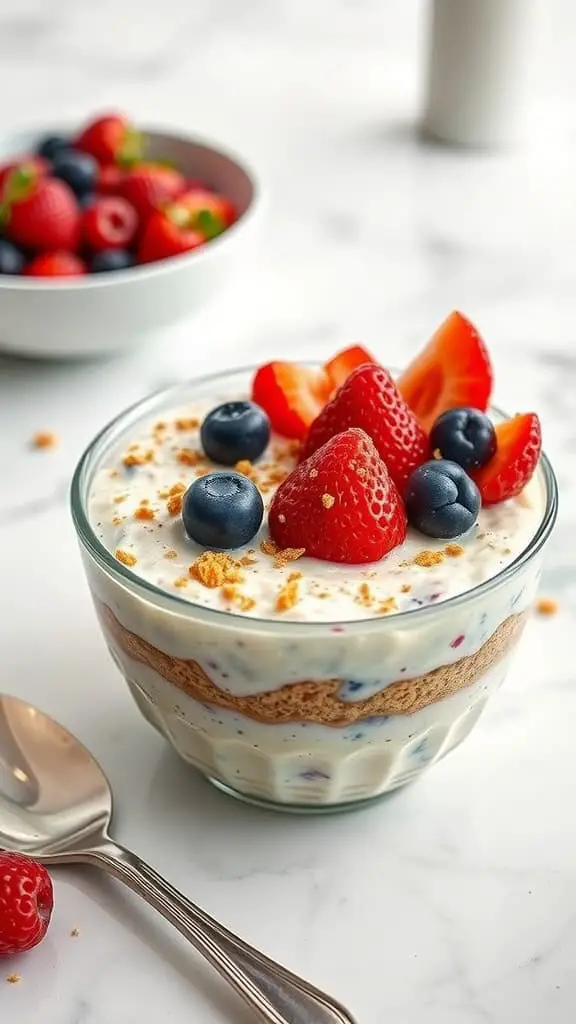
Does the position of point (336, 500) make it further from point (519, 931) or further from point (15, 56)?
point (15, 56)

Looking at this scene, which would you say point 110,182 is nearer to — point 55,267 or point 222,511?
point 55,267

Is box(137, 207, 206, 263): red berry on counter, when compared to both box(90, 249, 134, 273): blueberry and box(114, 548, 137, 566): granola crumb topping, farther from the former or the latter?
box(114, 548, 137, 566): granola crumb topping

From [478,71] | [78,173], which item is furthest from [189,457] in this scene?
[478,71]

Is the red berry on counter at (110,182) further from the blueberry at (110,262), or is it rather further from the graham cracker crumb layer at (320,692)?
the graham cracker crumb layer at (320,692)

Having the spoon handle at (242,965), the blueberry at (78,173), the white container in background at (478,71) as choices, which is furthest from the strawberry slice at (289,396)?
the white container in background at (478,71)

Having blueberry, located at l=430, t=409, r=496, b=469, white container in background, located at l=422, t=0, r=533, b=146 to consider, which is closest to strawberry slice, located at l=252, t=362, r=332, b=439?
blueberry, located at l=430, t=409, r=496, b=469

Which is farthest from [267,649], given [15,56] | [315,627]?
[15,56]
